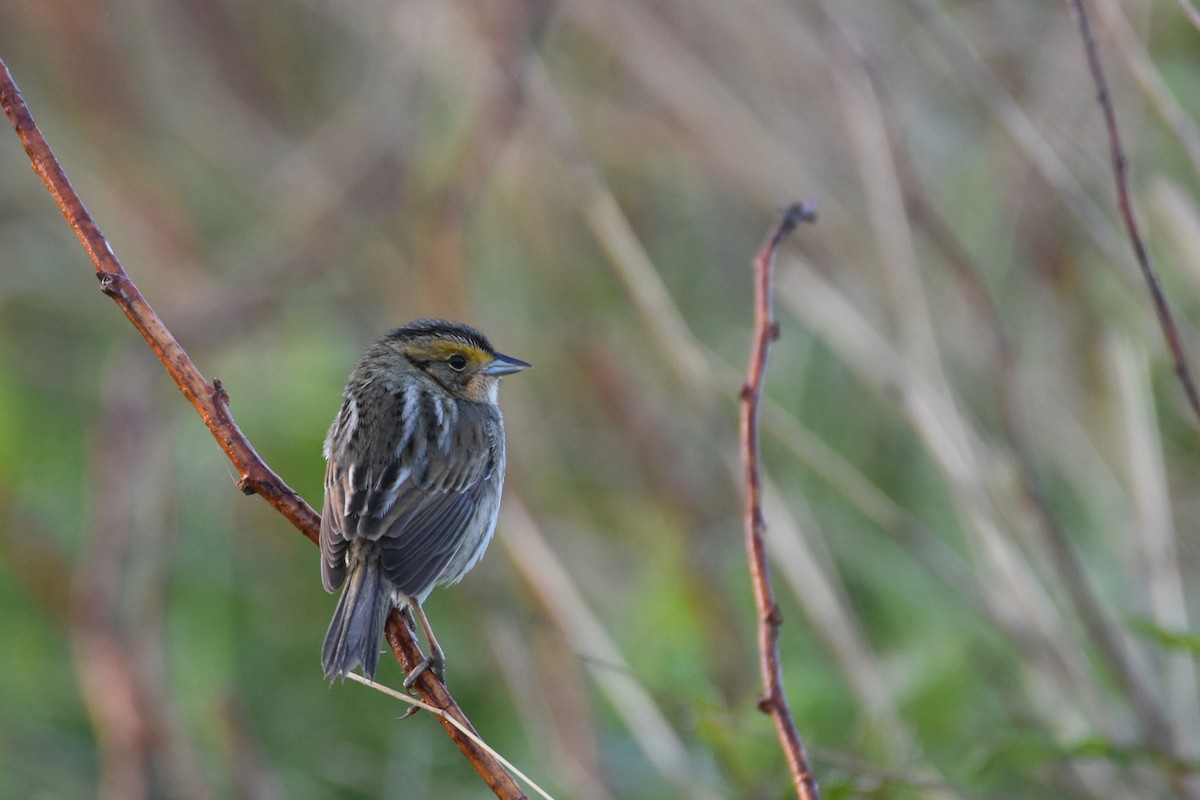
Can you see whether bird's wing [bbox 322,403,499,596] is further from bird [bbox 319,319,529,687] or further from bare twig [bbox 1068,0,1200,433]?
bare twig [bbox 1068,0,1200,433]

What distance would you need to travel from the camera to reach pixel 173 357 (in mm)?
2158

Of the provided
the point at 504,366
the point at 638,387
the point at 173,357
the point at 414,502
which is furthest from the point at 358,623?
the point at 638,387

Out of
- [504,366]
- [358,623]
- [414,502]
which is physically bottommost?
[358,623]

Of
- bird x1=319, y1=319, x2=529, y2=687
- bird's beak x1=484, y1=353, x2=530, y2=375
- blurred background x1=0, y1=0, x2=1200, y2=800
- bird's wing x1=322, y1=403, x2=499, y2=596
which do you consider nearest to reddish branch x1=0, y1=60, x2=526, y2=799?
bird x1=319, y1=319, x2=529, y2=687

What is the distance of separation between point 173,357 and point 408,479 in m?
1.21

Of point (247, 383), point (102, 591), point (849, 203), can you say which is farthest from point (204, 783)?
point (849, 203)

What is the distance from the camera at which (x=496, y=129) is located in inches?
178

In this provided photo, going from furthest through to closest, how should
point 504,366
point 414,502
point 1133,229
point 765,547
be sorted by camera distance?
point 504,366 → point 414,502 → point 1133,229 → point 765,547

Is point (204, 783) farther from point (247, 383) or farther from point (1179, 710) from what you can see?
point (1179, 710)

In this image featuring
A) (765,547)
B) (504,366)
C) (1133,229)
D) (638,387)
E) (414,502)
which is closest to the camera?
(765,547)

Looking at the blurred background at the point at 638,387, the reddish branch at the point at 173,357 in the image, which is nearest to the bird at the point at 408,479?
the reddish branch at the point at 173,357

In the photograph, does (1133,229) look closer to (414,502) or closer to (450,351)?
(414,502)

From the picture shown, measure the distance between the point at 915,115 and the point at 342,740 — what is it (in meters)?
3.23

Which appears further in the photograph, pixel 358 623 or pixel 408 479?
pixel 408 479
